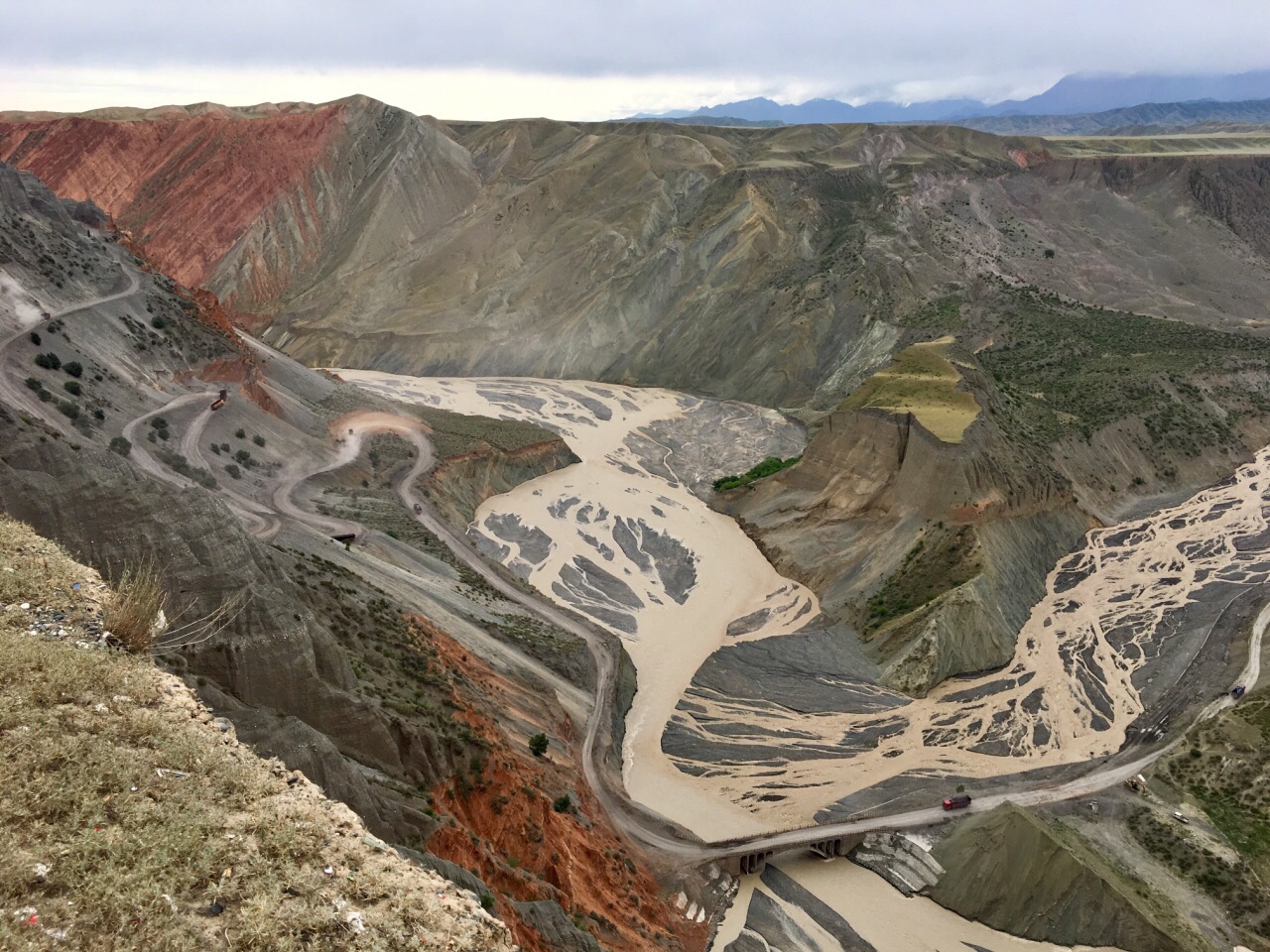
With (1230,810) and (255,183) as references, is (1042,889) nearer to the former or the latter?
(1230,810)

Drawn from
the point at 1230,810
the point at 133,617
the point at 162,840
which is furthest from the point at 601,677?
the point at 162,840

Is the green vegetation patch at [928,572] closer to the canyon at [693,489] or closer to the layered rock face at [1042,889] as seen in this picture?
the canyon at [693,489]

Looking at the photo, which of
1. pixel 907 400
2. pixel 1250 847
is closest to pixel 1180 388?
Result: pixel 907 400

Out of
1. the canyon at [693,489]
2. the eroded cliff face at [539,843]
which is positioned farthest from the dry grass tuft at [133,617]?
the eroded cliff face at [539,843]

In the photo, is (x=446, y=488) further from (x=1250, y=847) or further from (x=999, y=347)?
(x=999, y=347)

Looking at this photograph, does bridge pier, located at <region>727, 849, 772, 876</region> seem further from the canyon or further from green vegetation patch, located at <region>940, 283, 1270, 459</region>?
green vegetation patch, located at <region>940, 283, 1270, 459</region>

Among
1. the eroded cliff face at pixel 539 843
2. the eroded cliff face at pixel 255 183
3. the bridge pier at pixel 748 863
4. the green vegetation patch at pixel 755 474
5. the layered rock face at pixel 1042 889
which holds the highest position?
the eroded cliff face at pixel 255 183
